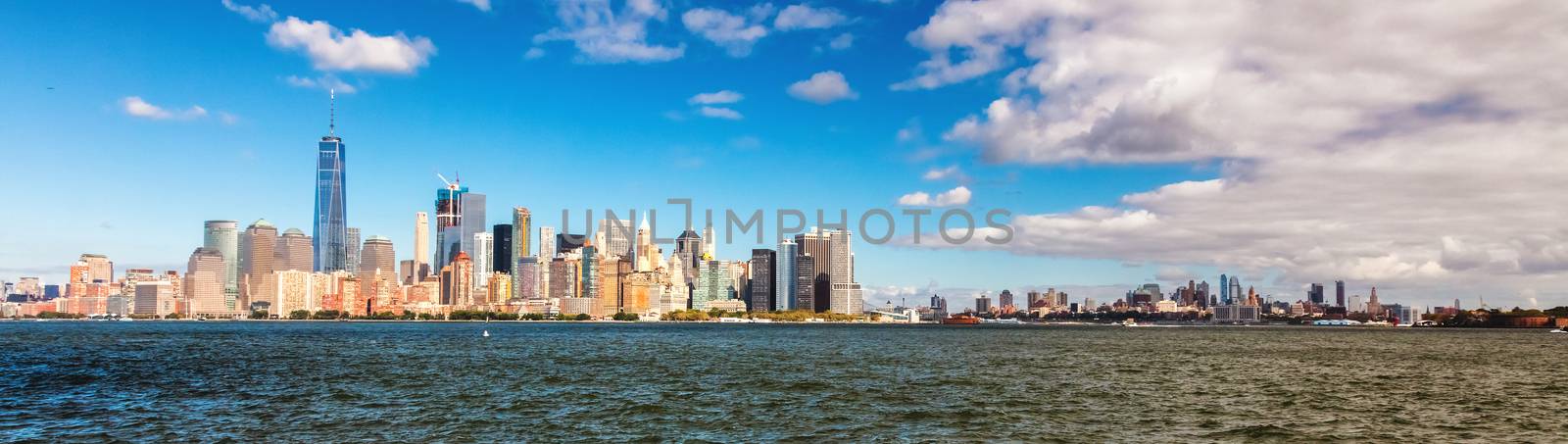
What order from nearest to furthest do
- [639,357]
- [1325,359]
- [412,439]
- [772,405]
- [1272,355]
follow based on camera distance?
[412,439] → [772,405] → [639,357] → [1325,359] → [1272,355]

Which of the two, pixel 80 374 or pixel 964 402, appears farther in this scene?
pixel 80 374

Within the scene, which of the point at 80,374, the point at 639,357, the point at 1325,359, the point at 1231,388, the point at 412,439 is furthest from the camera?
the point at 1325,359

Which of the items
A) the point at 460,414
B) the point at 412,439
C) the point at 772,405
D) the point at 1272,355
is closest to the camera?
the point at 412,439

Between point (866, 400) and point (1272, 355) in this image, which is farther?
point (1272, 355)

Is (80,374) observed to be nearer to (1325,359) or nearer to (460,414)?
(460,414)

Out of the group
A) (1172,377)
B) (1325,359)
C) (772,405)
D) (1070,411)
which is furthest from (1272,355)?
(772,405)

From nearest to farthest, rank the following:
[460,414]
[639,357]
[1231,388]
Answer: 1. [460,414]
2. [1231,388]
3. [639,357]

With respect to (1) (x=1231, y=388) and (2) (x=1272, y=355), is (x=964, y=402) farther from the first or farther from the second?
(2) (x=1272, y=355)

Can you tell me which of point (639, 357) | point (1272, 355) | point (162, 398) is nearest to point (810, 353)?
point (639, 357)
